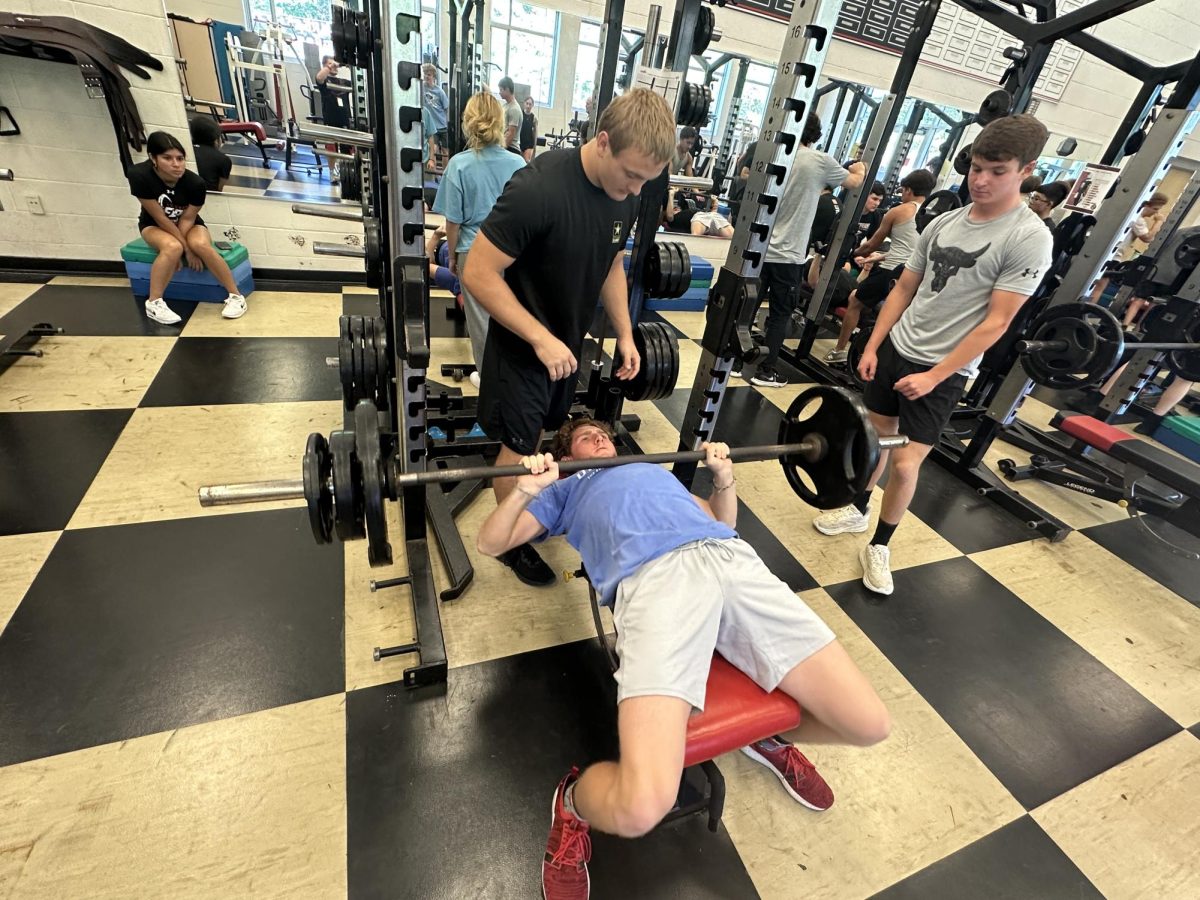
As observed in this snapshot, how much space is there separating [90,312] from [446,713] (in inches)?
127

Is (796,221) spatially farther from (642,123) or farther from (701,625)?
(701,625)

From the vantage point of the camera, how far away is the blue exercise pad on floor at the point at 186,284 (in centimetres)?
320

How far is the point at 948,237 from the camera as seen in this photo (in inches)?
67.5

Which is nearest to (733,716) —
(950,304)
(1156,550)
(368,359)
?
(950,304)

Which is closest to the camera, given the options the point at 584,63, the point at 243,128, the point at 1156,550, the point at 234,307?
the point at 1156,550

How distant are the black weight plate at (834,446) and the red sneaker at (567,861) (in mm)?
911

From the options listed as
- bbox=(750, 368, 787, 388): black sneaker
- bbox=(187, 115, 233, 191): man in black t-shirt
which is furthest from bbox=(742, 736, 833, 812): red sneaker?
bbox=(187, 115, 233, 191): man in black t-shirt

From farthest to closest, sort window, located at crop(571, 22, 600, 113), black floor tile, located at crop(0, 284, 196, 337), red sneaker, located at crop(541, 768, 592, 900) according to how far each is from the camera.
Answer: window, located at crop(571, 22, 600, 113)
black floor tile, located at crop(0, 284, 196, 337)
red sneaker, located at crop(541, 768, 592, 900)

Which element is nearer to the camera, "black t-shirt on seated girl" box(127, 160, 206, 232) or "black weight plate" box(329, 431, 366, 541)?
"black weight plate" box(329, 431, 366, 541)

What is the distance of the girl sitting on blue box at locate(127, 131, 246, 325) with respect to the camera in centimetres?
297

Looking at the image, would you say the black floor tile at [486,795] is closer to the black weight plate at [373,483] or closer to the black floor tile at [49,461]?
the black weight plate at [373,483]

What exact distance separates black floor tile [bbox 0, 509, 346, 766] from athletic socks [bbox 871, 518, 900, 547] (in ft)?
5.94

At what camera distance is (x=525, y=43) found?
812cm

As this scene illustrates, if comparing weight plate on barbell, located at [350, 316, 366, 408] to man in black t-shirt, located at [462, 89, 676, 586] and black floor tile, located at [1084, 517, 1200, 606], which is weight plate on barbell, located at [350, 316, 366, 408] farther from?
black floor tile, located at [1084, 517, 1200, 606]
